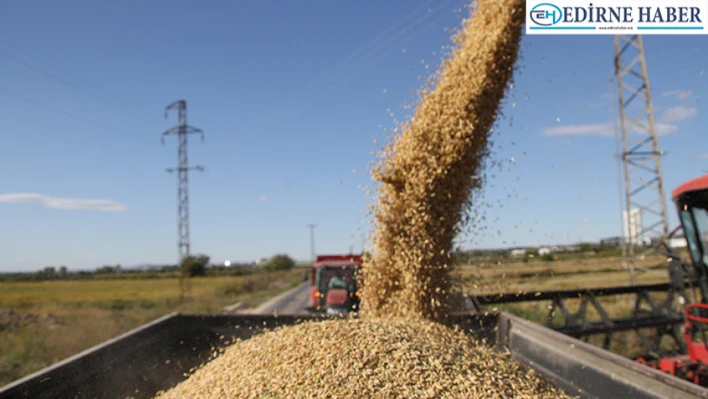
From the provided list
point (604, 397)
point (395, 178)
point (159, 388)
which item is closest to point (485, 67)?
point (395, 178)

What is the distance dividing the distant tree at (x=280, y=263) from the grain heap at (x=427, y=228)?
169 ft

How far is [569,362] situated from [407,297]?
1503mm

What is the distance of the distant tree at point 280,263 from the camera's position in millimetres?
56500

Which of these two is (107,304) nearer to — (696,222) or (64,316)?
(64,316)

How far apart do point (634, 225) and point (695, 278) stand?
19.5 ft

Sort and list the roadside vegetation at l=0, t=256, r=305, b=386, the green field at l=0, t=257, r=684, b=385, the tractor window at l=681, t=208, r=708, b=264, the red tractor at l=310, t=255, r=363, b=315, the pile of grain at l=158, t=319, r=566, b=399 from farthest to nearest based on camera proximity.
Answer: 1. the red tractor at l=310, t=255, r=363, b=315
2. the roadside vegetation at l=0, t=256, r=305, b=386
3. the green field at l=0, t=257, r=684, b=385
4. the tractor window at l=681, t=208, r=708, b=264
5. the pile of grain at l=158, t=319, r=566, b=399

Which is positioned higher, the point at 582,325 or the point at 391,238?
the point at 391,238

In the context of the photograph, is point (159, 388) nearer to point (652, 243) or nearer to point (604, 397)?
point (604, 397)

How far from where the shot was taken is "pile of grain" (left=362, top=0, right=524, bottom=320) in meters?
3.97

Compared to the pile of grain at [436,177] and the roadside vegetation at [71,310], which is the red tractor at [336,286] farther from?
the pile of grain at [436,177]

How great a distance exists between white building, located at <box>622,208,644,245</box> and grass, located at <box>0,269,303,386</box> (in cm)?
774

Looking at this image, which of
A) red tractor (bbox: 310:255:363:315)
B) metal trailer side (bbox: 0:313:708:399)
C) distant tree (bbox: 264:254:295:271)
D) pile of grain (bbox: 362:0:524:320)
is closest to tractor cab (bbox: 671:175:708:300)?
pile of grain (bbox: 362:0:524:320)

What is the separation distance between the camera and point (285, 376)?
2436 millimetres

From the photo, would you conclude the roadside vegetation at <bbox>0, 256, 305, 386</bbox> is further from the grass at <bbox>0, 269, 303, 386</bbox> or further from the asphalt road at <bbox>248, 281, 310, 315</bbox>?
the asphalt road at <bbox>248, 281, 310, 315</bbox>
